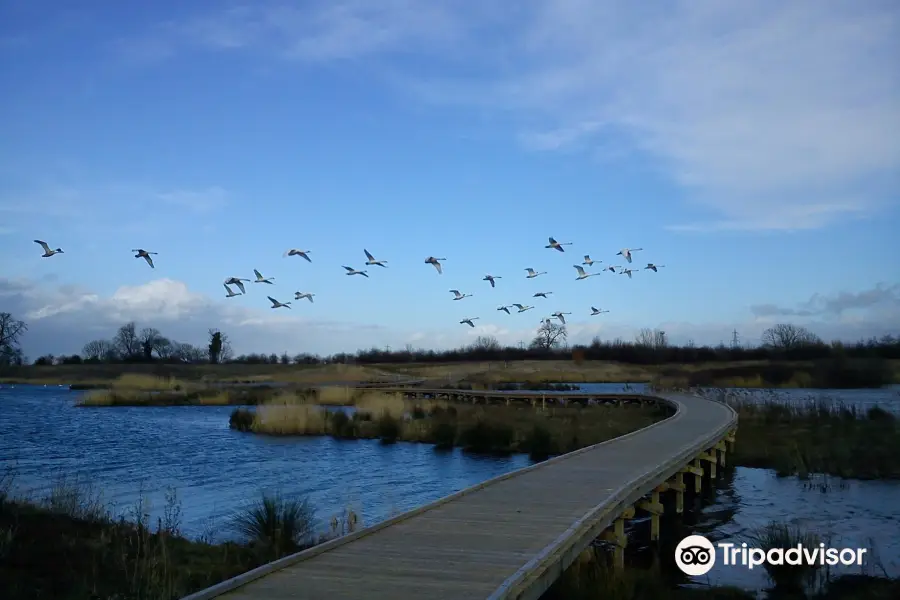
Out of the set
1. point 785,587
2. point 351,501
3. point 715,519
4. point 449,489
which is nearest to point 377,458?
point 449,489

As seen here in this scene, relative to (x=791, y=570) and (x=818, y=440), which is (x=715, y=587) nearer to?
(x=791, y=570)

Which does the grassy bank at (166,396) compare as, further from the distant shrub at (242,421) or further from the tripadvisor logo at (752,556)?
the tripadvisor logo at (752,556)

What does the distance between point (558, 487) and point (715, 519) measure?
4.59 metres

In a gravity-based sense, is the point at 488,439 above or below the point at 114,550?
below

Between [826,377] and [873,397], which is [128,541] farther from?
[826,377]

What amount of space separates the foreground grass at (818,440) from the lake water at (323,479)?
0.96 m

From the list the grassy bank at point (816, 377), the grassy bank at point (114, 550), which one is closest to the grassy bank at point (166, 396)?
the grassy bank at point (816, 377)

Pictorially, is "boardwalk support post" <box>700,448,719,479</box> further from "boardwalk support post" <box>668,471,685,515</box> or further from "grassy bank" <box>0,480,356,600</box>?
"grassy bank" <box>0,480,356,600</box>

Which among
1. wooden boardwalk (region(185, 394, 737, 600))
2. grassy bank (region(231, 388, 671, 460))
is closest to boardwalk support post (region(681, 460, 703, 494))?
wooden boardwalk (region(185, 394, 737, 600))

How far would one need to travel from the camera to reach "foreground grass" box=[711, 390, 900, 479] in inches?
739

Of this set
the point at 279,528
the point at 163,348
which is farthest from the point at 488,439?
the point at 163,348

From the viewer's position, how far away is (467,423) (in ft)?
96.4

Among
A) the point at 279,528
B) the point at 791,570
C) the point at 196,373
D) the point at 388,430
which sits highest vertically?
the point at 196,373

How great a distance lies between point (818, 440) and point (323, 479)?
1439 cm
